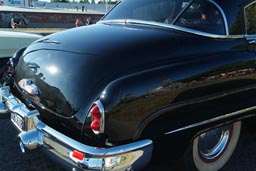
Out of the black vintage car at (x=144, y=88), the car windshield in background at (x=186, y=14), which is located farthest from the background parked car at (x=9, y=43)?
the car windshield in background at (x=186, y=14)

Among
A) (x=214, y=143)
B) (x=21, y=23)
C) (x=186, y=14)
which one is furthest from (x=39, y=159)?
(x=21, y=23)

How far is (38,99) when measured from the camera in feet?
10.6

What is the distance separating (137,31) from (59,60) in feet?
2.62

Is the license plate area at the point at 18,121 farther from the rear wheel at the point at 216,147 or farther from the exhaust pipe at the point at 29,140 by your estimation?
the rear wheel at the point at 216,147

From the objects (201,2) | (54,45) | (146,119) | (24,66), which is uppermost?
(201,2)

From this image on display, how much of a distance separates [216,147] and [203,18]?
4.23 feet

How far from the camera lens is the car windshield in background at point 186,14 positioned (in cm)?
347

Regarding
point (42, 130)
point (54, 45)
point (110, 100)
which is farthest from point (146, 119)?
point (54, 45)

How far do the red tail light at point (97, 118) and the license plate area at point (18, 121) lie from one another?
0.83 meters

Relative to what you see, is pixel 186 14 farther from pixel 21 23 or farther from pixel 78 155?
pixel 21 23

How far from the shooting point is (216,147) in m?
3.59

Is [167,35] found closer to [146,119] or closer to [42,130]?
[146,119]

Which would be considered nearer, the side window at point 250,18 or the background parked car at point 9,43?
the side window at point 250,18

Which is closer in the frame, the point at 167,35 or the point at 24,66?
the point at 167,35
